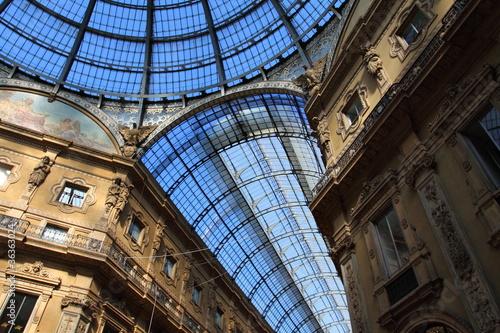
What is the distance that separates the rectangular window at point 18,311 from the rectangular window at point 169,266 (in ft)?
27.5

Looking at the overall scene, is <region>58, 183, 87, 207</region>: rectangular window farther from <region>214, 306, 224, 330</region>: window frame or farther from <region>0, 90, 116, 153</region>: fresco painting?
<region>214, 306, 224, 330</region>: window frame

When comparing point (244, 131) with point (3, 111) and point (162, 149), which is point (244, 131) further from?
point (3, 111)

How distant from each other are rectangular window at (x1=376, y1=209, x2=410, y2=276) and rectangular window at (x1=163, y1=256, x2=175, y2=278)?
589 inches

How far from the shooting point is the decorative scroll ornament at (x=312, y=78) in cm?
1998

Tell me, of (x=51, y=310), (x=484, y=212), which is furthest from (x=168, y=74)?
(x=484, y=212)

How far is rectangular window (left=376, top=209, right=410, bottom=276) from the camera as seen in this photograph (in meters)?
11.3

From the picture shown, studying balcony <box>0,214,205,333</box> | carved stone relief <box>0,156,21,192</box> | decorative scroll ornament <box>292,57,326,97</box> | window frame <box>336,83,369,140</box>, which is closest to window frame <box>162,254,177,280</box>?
balcony <box>0,214,205,333</box>

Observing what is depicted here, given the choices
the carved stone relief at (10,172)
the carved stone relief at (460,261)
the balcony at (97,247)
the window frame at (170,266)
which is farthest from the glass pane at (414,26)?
the carved stone relief at (10,172)

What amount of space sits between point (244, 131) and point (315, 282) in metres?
24.4

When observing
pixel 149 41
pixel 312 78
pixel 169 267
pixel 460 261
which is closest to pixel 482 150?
pixel 460 261

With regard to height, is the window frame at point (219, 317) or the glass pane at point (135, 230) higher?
the glass pane at point (135, 230)

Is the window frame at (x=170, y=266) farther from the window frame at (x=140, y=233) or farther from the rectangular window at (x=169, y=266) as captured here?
the window frame at (x=140, y=233)

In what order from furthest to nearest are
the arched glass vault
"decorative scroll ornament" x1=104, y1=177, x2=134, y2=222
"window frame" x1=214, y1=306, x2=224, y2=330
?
the arched glass vault < "window frame" x1=214, y1=306, x2=224, y2=330 < "decorative scroll ornament" x1=104, y1=177, x2=134, y2=222

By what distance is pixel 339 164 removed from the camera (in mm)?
14969
